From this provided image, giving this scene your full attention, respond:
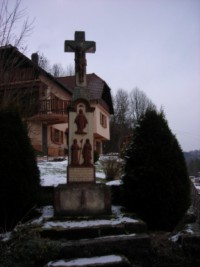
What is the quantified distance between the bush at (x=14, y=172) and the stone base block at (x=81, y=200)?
2.07 ft

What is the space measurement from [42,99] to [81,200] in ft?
22.9

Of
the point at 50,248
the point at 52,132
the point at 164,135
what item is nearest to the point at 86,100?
the point at 164,135

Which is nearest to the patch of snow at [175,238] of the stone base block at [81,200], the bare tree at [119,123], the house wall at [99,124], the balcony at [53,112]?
the stone base block at [81,200]

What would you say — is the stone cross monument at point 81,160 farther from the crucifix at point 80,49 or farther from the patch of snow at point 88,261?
the patch of snow at point 88,261

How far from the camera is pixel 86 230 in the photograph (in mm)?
5492

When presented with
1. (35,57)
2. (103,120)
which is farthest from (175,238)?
(103,120)

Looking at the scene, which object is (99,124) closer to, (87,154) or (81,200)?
(87,154)

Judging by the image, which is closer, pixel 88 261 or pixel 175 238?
pixel 88 261

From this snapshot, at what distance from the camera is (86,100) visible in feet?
23.2

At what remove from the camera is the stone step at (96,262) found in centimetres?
448

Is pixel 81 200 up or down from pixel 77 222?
up

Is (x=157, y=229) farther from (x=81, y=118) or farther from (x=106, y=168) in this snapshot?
(x=106, y=168)

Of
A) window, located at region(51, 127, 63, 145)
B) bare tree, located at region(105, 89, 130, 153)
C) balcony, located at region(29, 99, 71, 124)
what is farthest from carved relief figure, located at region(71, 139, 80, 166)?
bare tree, located at region(105, 89, 130, 153)

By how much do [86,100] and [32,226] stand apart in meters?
2.95
